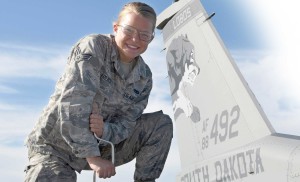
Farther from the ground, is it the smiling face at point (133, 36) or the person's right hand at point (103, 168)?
the smiling face at point (133, 36)

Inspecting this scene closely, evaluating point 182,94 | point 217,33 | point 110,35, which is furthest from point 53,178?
point 217,33

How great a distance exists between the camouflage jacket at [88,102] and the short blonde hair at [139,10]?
0.28 metres

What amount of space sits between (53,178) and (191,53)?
201 centimetres

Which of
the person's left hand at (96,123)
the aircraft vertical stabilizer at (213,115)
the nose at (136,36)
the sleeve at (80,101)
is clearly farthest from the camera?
the nose at (136,36)

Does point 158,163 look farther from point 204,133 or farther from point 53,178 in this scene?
point 53,178

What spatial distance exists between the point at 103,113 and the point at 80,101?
0.49 meters

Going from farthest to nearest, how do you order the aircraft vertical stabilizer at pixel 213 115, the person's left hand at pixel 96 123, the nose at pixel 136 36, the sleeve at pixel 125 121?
the sleeve at pixel 125 121
the nose at pixel 136 36
the person's left hand at pixel 96 123
the aircraft vertical stabilizer at pixel 213 115

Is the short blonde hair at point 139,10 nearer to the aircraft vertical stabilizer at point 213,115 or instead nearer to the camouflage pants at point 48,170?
the aircraft vertical stabilizer at point 213,115

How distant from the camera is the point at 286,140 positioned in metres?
3.90

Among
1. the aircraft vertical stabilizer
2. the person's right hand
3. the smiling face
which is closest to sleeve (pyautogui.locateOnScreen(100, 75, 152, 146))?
the person's right hand

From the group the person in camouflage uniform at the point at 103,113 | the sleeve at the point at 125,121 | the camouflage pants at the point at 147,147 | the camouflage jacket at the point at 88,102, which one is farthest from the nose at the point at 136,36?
the camouflage pants at the point at 147,147

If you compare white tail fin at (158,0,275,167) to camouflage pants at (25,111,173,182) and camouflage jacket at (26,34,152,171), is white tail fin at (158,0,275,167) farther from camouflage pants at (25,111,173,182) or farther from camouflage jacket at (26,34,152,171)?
camouflage jacket at (26,34,152,171)

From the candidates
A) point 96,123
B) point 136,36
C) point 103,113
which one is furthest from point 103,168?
point 136,36

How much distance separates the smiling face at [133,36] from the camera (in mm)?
4230
